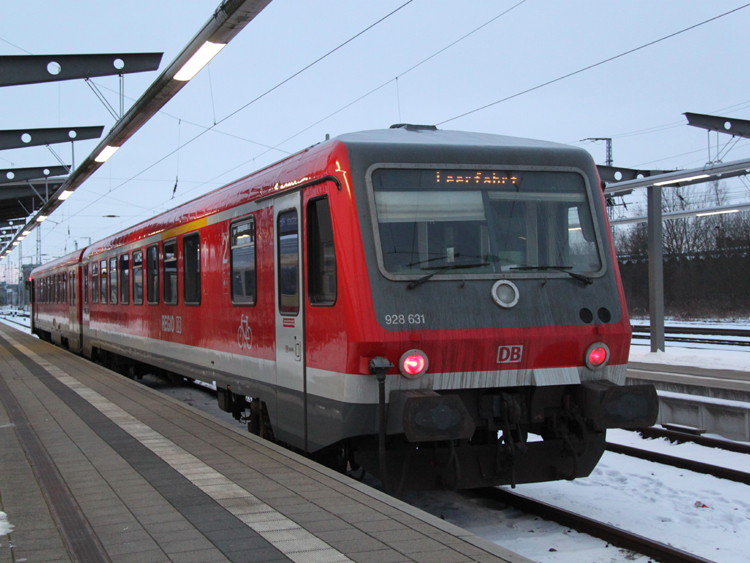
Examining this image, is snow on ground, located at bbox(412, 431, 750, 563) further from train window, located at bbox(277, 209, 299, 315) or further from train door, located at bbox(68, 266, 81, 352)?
train door, located at bbox(68, 266, 81, 352)

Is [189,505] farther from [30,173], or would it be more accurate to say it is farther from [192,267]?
[30,173]

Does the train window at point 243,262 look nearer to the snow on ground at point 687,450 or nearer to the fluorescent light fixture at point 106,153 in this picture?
the snow on ground at point 687,450

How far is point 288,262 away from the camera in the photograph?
6820 mm

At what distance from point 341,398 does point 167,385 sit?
12.8 metres

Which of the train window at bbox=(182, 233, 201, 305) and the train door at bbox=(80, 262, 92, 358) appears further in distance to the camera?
the train door at bbox=(80, 262, 92, 358)

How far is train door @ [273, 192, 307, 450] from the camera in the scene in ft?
21.5

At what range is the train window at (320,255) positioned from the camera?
19.9ft

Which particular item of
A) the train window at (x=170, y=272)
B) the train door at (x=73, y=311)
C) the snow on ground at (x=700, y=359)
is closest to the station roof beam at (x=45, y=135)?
the train door at (x=73, y=311)

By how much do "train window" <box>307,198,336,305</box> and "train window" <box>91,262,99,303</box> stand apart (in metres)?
12.7

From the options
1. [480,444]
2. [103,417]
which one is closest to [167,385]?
[103,417]

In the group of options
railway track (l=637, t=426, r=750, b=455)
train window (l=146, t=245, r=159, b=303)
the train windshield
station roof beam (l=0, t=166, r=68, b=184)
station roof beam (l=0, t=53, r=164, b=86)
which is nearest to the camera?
the train windshield

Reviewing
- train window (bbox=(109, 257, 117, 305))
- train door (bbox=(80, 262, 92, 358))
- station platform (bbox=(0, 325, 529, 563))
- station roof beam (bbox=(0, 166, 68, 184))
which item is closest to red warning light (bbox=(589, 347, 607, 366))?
station platform (bbox=(0, 325, 529, 563))

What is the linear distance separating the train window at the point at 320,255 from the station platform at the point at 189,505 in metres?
1.44

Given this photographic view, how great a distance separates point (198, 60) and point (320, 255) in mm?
4733
